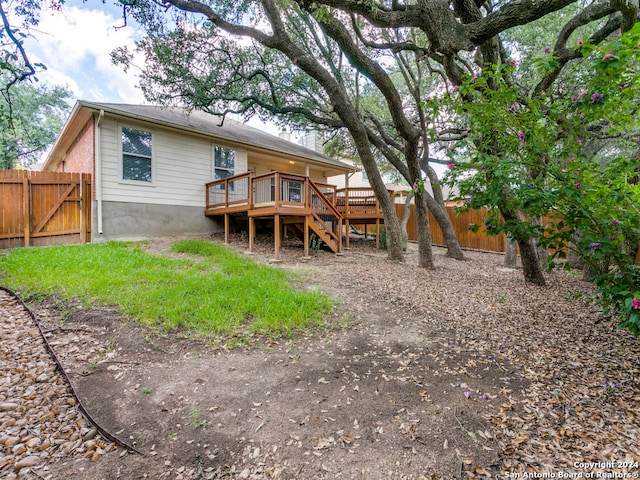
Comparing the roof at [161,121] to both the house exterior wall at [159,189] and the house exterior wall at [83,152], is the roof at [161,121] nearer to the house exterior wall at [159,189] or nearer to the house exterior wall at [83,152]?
the house exterior wall at [83,152]

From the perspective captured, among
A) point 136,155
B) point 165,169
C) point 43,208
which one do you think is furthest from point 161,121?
point 43,208

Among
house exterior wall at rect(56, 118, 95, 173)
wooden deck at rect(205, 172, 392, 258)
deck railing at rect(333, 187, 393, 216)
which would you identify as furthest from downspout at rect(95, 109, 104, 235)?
deck railing at rect(333, 187, 393, 216)

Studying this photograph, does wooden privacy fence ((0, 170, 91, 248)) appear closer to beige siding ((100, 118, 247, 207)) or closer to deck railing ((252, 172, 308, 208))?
beige siding ((100, 118, 247, 207))

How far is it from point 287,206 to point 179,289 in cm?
382

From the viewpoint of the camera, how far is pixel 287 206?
7664 mm

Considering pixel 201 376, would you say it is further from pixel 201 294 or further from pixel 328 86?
pixel 328 86

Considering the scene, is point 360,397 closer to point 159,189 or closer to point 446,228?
point 446,228

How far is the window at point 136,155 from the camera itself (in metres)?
8.84

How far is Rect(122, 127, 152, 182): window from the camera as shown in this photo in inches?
348

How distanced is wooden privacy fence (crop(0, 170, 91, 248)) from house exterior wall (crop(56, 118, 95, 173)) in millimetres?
643

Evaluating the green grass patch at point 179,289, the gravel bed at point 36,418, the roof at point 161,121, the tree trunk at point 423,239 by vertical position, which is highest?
the roof at point 161,121

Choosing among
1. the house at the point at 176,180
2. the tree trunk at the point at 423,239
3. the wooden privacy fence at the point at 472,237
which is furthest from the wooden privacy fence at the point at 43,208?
the wooden privacy fence at the point at 472,237

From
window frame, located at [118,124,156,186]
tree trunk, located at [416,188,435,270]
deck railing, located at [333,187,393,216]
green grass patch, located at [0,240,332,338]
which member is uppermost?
window frame, located at [118,124,156,186]

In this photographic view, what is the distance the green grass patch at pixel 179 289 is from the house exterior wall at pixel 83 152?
351 centimetres
